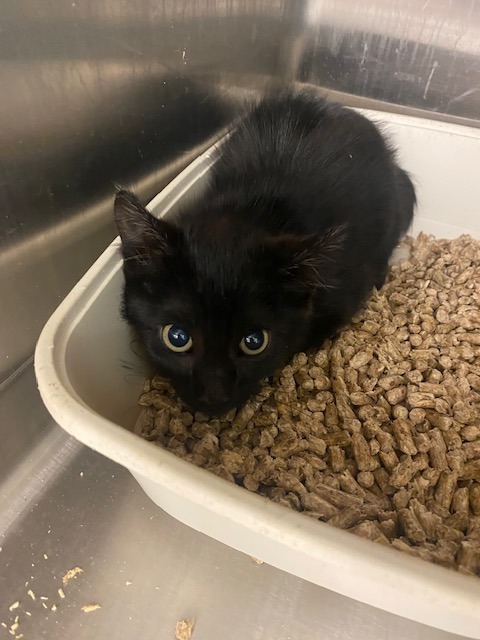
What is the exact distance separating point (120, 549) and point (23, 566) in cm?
19

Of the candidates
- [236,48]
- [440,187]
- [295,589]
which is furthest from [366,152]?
[295,589]

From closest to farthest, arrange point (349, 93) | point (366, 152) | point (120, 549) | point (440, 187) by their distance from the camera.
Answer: point (120, 549) < point (366, 152) < point (440, 187) < point (349, 93)

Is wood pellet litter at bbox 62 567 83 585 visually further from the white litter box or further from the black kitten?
the black kitten

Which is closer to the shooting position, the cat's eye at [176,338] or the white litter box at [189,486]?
the white litter box at [189,486]

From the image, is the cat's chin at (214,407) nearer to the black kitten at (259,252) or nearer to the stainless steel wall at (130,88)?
the black kitten at (259,252)

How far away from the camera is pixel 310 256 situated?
889mm

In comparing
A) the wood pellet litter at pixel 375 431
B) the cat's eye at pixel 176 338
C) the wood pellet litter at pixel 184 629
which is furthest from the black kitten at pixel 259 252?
the wood pellet litter at pixel 184 629

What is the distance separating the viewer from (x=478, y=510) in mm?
1057

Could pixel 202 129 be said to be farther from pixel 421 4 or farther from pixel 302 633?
pixel 302 633

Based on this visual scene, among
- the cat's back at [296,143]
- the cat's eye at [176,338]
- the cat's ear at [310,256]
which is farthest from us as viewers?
the cat's back at [296,143]

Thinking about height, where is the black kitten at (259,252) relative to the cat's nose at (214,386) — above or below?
above

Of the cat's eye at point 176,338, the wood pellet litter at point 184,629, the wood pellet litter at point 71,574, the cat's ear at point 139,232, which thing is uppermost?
the cat's ear at point 139,232

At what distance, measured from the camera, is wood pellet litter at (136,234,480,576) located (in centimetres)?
100

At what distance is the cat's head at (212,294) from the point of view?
929mm
